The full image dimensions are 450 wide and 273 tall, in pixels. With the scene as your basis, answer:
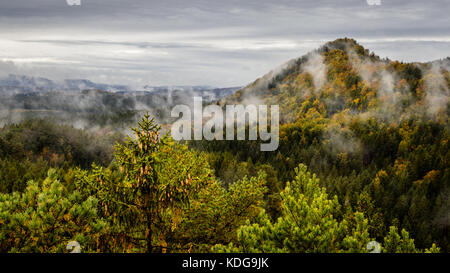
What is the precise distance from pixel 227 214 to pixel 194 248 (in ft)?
7.32

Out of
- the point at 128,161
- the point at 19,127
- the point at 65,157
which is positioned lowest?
the point at 65,157

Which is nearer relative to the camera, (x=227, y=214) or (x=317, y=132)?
Result: (x=227, y=214)

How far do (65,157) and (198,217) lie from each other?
128 m

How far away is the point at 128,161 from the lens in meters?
8.77

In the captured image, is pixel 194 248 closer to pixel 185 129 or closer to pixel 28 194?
pixel 28 194

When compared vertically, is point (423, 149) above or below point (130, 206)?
below

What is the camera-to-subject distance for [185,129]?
555 feet

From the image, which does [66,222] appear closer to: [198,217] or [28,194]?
[28,194]

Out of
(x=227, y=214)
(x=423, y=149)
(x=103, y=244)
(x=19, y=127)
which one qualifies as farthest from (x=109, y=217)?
(x=423, y=149)
